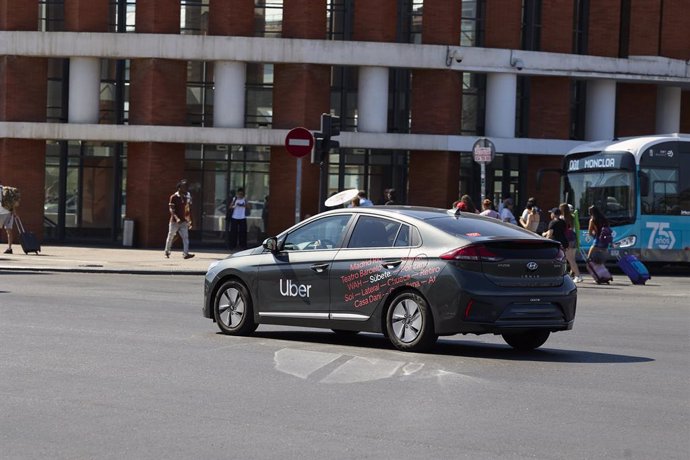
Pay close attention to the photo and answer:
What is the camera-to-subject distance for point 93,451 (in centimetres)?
792

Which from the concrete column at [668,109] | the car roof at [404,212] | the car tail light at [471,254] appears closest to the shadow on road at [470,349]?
the car tail light at [471,254]

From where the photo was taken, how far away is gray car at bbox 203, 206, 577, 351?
13.1 m

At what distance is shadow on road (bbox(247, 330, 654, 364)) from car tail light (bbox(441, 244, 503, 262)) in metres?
0.94

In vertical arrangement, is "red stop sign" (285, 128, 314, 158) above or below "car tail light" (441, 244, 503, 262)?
above

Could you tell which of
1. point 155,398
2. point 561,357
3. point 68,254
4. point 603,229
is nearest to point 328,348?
point 561,357

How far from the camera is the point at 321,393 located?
1048cm

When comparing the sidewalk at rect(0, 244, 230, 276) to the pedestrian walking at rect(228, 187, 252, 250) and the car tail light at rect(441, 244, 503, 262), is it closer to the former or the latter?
the pedestrian walking at rect(228, 187, 252, 250)

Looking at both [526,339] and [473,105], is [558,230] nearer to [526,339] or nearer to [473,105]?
[526,339]

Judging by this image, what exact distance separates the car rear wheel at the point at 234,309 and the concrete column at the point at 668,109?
109ft

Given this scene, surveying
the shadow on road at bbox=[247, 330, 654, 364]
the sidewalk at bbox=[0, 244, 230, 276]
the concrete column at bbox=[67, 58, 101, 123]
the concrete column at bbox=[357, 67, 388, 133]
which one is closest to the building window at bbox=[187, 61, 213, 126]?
the concrete column at bbox=[67, 58, 101, 123]

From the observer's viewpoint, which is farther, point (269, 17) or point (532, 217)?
point (269, 17)

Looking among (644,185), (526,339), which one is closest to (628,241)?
(644,185)

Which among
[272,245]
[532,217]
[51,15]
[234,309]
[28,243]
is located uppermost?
[51,15]

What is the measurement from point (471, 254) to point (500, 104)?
1165 inches
